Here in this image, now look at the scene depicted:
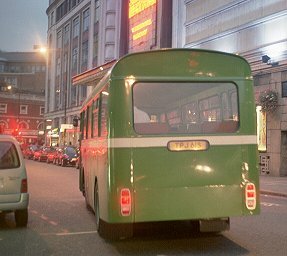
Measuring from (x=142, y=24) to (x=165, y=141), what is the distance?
3934 centimetres

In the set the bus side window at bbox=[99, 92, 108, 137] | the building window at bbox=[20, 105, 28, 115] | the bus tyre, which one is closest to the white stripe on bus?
the bus side window at bbox=[99, 92, 108, 137]

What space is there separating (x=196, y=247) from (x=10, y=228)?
4.01m

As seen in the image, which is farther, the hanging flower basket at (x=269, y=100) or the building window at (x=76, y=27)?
the building window at (x=76, y=27)

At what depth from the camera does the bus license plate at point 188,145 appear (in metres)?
7.81

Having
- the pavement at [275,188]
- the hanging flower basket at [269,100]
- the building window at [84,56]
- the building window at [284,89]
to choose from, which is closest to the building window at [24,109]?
the building window at [84,56]

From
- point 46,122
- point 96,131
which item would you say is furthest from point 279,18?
point 46,122

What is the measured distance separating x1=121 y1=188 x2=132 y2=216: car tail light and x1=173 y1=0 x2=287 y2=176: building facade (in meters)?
19.9

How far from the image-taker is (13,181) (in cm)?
980

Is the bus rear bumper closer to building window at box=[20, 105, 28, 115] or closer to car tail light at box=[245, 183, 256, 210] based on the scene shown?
car tail light at box=[245, 183, 256, 210]

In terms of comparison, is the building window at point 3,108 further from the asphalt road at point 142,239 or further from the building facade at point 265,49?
the asphalt road at point 142,239

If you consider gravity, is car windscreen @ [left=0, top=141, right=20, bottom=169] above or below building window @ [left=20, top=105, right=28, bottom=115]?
below

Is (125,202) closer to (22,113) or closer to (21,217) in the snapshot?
(21,217)

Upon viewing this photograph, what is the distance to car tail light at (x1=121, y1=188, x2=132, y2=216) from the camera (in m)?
7.56

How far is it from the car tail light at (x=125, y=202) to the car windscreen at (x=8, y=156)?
3245 mm
